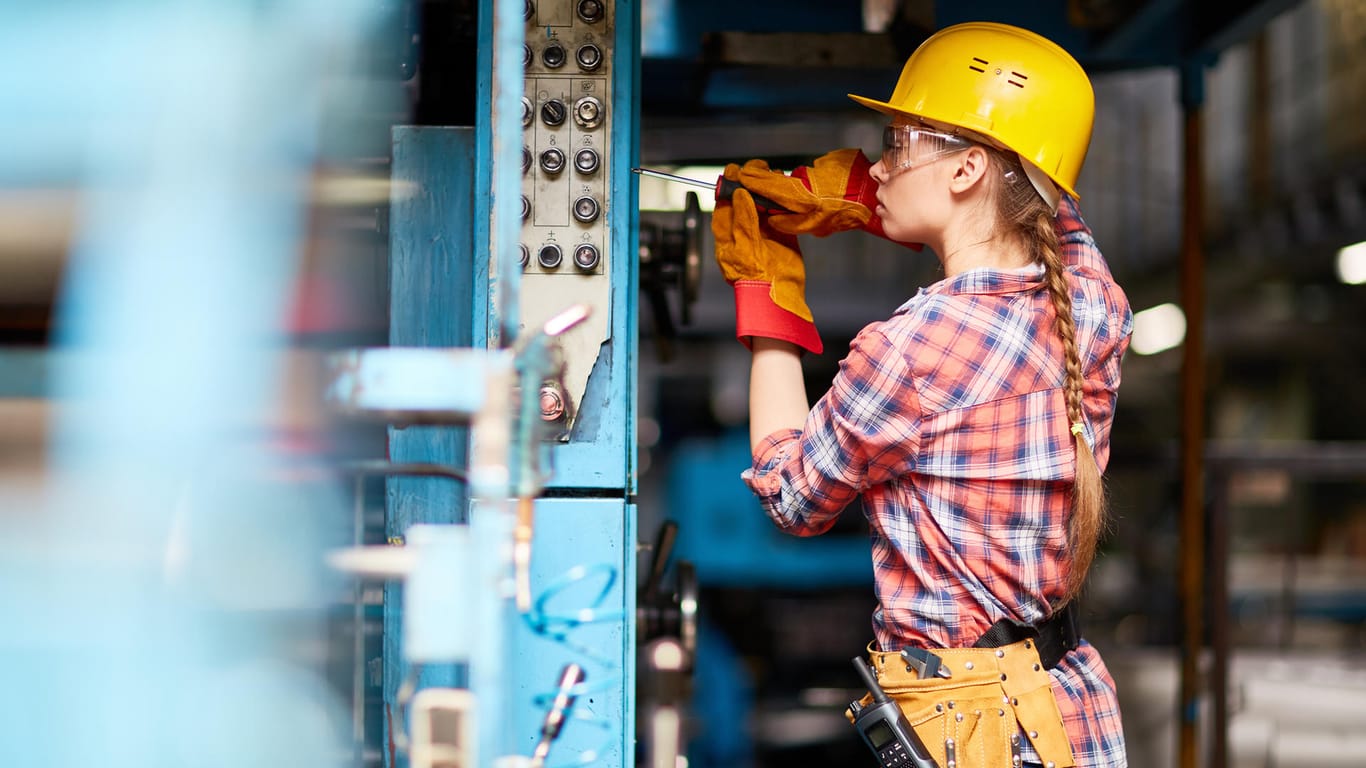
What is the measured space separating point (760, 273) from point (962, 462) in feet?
1.68

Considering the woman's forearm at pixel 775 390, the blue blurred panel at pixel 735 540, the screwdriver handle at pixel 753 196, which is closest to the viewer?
the woman's forearm at pixel 775 390

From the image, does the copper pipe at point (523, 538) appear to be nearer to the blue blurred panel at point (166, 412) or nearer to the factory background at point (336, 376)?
the factory background at point (336, 376)

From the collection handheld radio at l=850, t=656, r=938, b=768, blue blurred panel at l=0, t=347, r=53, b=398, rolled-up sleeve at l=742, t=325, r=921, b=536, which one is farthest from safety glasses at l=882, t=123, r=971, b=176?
blue blurred panel at l=0, t=347, r=53, b=398

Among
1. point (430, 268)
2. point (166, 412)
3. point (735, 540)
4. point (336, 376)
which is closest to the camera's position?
point (336, 376)

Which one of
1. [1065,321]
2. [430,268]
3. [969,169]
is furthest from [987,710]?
[430,268]

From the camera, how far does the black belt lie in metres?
1.92

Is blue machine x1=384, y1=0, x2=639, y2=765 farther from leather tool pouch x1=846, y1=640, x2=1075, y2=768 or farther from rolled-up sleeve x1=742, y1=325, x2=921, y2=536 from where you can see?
leather tool pouch x1=846, y1=640, x2=1075, y2=768

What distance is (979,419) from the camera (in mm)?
1877

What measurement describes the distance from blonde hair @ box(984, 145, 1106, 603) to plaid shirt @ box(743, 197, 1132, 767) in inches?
0.8

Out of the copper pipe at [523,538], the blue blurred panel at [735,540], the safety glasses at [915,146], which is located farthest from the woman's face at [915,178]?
the blue blurred panel at [735,540]

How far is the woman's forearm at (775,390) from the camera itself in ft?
6.77

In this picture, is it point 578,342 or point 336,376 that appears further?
point 578,342

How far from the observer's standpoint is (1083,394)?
2.00 m

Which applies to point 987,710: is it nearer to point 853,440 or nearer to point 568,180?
point 853,440
